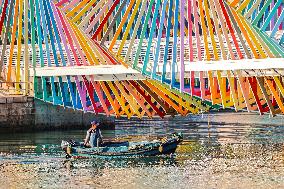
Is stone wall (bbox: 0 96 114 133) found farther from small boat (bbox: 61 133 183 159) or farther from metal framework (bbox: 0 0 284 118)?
small boat (bbox: 61 133 183 159)

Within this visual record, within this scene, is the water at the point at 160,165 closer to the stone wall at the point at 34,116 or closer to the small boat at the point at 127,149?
the small boat at the point at 127,149

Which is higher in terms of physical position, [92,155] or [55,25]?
[55,25]

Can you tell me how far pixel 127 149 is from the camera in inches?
2881

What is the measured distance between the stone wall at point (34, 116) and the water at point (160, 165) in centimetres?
137

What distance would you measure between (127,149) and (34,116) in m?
22.7

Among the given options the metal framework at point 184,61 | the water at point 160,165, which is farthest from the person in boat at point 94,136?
the metal framework at point 184,61

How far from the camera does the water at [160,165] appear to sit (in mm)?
61969

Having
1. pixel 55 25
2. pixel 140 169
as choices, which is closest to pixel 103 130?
pixel 55 25

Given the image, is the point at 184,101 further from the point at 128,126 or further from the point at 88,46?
the point at 128,126

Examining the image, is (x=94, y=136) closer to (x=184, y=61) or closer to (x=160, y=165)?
(x=160, y=165)

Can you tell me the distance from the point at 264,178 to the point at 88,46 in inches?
895

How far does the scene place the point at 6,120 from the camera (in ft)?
305

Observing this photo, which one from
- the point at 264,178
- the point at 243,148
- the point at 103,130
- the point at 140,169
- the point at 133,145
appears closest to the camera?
the point at 264,178

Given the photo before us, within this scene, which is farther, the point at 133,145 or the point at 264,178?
the point at 133,145
